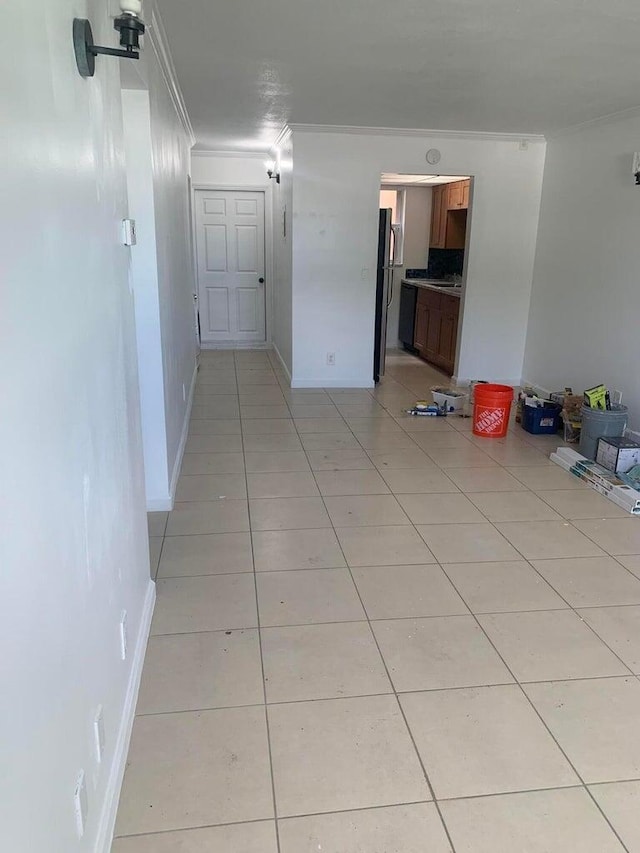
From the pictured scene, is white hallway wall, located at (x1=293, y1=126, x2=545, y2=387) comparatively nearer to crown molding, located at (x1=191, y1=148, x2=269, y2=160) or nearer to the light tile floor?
crown molding, located at (x1=191, y1=148, x2=269, y2=160)

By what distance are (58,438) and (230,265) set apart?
23.5 feet

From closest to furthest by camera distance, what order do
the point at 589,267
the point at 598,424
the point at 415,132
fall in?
1. the point at 598,424
2. the point at 589,267
3. the point at 415,132

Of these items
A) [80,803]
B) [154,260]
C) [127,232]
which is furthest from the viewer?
[154,260]

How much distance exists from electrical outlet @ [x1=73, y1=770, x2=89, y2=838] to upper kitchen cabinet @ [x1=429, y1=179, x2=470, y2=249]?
7024 mm

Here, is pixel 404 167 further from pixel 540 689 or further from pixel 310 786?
pixel 310 786

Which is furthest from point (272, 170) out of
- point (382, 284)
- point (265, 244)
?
point (382, 284)

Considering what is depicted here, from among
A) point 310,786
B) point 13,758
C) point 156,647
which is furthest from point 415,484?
point 13,758

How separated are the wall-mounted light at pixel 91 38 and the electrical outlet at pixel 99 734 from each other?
1461mm

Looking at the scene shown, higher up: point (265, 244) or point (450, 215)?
point (450, 215)

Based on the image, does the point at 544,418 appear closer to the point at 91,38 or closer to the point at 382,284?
the point at 382,284

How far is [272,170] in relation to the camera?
24.3ft

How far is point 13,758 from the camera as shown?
0.87 m

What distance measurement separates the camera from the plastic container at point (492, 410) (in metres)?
4.69

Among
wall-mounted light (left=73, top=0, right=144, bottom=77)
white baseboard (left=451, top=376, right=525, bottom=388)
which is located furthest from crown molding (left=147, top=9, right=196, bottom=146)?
white baseboard (left=451, top=376, right=525, bottom=388)
